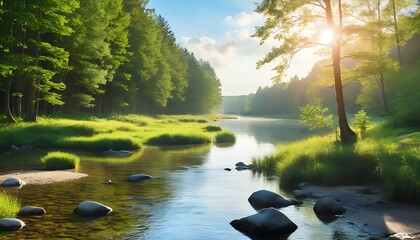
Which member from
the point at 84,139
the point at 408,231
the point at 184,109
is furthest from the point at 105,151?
the point at 184,109

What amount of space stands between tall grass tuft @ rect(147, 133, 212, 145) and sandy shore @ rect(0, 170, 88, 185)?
1660cm

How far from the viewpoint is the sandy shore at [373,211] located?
1067 cm

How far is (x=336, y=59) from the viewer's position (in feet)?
72.2

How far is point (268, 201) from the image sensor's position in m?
13.4

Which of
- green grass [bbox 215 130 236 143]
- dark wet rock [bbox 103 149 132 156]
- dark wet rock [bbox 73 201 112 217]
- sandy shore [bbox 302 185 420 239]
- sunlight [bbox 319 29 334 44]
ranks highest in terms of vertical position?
sunlight [bbox 319 29 334 44]

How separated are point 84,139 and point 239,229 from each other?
889 inches

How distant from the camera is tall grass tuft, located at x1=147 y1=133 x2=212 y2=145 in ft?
116

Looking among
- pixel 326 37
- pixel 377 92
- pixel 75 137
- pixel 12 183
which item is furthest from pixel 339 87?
pixel 377 92

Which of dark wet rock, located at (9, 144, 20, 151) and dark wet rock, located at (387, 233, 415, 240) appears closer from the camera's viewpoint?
dark wet rock, located at (387, 233, 415, 240)

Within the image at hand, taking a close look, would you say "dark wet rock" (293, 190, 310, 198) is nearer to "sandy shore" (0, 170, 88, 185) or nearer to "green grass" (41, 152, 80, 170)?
"sandy shore" (0, 170, 88, 185)

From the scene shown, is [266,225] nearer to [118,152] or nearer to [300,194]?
[300,194]

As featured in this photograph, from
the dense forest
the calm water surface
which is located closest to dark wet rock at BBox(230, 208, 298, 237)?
the calm water surface

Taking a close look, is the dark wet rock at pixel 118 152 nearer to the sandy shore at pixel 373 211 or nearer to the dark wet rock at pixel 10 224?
the sandy shore at pixel 373 211

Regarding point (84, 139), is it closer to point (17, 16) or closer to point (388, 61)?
point (17, 16)
